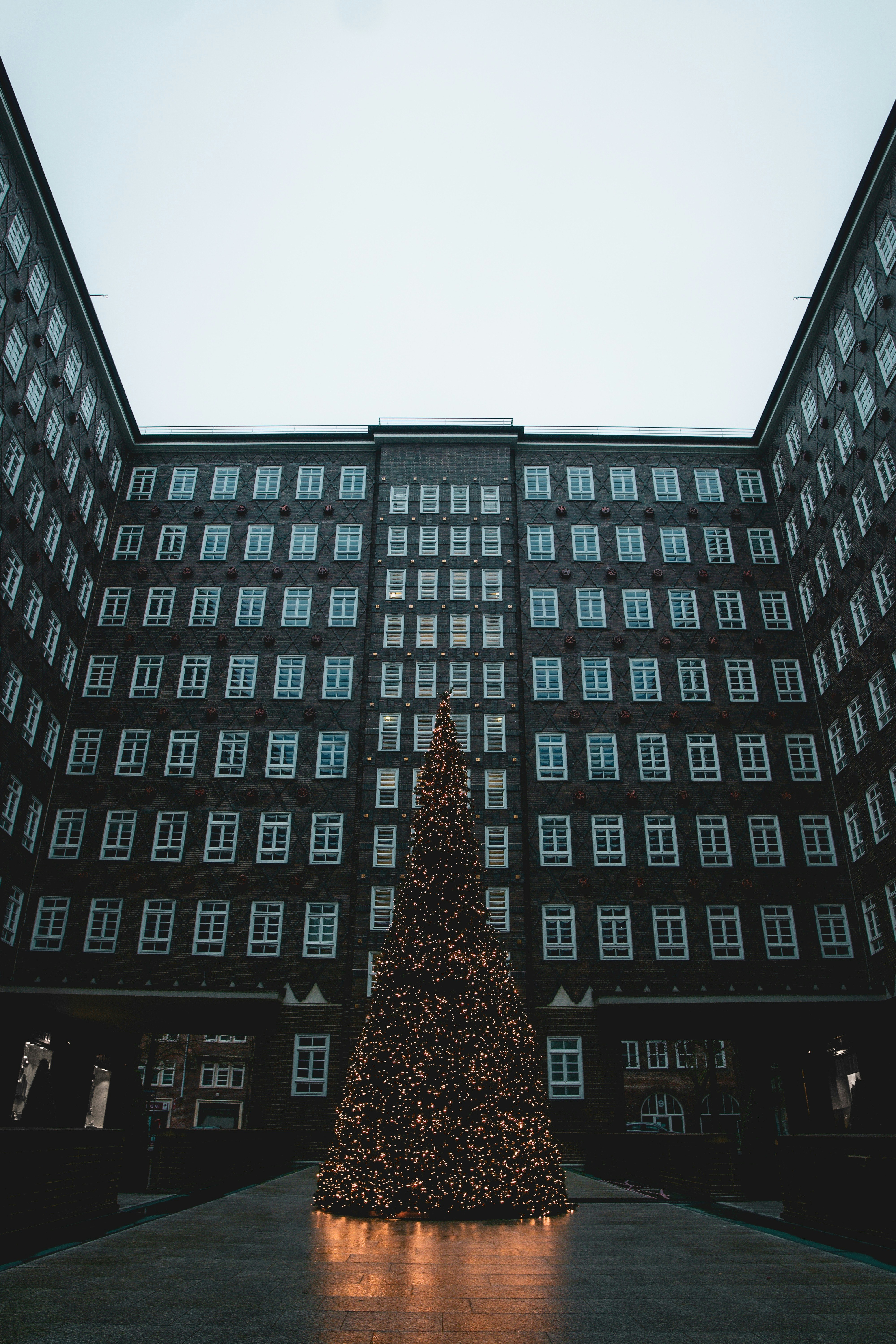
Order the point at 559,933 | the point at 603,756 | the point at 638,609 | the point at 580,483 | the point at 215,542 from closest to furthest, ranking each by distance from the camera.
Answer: the point at 559,933, the point at 603,756, the point at 638,609, the point at 215,542, the point at 580,483

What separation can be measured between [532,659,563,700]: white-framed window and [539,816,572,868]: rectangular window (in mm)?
5790

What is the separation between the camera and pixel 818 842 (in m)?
37.0

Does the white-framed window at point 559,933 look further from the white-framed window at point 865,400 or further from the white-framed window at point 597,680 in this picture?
the white-framed window at point 865,400

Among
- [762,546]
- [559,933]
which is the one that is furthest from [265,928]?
[762,546]

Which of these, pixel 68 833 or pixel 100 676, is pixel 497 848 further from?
pixel 100 676

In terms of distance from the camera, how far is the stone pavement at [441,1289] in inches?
282

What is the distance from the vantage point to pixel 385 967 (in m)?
16.3

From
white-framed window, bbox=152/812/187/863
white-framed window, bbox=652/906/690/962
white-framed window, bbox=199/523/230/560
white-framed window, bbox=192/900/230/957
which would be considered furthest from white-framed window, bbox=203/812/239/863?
white-framed window, bbox=652/906/690/962

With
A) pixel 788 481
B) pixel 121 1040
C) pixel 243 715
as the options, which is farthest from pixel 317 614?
pixel 788 481

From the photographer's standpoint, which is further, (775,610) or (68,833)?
(775,610)

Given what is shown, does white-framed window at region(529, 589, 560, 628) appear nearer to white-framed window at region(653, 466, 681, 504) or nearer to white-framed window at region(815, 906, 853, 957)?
white-framed window at region(653, 466, 681, 504)

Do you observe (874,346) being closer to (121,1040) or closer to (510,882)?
(510,882)

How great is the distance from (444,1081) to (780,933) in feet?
81.3

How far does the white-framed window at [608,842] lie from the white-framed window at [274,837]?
42.8 feet
